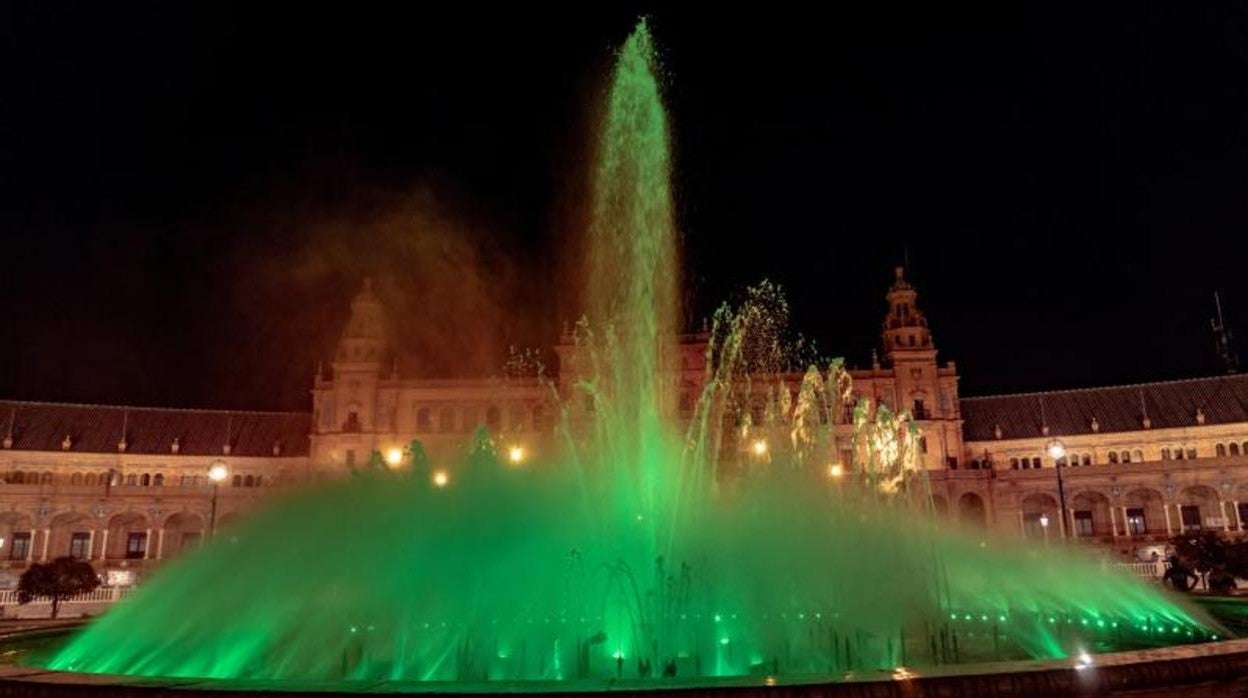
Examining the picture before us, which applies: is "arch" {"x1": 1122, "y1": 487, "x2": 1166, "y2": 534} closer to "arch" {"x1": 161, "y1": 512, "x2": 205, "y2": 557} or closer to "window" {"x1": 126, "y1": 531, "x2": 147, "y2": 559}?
"arch" {"x1": 161, "y1": 512, "x2": 205, "y2": 557}

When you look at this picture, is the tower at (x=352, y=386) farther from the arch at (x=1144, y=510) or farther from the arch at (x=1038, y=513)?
the arch at (x=1144, y=510)

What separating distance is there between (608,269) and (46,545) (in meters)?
55.0

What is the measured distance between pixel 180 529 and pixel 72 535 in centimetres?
691

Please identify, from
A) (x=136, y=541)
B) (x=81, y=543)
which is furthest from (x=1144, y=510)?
(x=81, y=543)

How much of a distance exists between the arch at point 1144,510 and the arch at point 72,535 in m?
74.0

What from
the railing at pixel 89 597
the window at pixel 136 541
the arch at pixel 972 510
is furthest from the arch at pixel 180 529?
the arch at pixel 972 510

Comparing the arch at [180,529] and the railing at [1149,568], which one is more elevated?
the arch at [180,529]

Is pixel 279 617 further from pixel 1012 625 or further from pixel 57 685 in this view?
pixel 1012 625

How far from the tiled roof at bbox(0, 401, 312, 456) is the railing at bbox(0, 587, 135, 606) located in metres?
38.0

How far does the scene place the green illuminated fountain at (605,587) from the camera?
→ 14.6 m

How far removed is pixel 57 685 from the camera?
9.09m

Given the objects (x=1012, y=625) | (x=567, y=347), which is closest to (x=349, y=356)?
(x=567, y=347)

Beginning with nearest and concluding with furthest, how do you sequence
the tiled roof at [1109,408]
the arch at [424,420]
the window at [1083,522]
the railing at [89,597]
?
the railing at [89,597], the window at [1083,522], the tiled roof at [1109,408], the arch at [424,420]

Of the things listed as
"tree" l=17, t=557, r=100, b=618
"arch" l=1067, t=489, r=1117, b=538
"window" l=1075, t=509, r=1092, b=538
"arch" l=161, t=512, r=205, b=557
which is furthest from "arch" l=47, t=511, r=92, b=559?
"window" l=1075, t=509, r=1092, b=538
